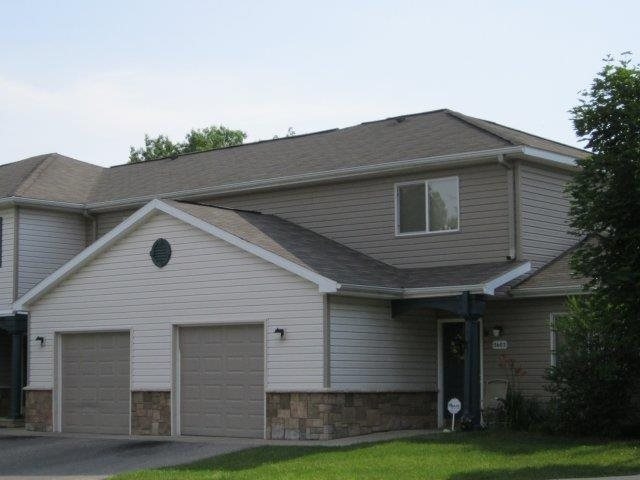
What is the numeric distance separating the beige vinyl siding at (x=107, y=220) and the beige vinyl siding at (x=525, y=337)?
10.0m

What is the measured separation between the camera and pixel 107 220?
89.8 feet

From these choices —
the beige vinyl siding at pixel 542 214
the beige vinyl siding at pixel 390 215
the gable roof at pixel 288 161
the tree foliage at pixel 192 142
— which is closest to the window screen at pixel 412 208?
the beige vinyl siding at pixel 390 215

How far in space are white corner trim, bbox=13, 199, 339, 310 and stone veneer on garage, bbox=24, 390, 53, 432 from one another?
6.16 feet

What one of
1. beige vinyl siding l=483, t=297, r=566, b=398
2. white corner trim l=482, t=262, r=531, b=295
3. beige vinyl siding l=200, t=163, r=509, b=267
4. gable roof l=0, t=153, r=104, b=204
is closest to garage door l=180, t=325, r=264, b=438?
beige vinyl siding l=200, t=163, r=509, b=267

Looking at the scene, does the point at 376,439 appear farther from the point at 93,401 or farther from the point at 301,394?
the point at 93,401

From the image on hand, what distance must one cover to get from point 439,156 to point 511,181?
4.87 feet

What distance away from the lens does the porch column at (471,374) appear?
19.7 m

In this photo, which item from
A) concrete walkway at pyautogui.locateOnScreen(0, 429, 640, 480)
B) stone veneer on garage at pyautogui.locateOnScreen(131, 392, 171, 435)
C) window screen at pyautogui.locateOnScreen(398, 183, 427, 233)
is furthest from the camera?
window screen at pyautogui.locateOnScreen(398, 183, 427, 233)

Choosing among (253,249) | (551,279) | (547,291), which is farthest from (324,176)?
(547,291)

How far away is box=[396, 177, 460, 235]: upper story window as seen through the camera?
22.1m

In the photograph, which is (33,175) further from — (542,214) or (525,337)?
(525,337)

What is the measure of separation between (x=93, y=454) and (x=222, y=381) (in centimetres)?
291

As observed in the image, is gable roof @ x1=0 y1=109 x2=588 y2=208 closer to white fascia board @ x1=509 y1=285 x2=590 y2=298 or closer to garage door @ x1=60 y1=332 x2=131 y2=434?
white fascia board @ x1=509 y1=285 x2=590 y2=298

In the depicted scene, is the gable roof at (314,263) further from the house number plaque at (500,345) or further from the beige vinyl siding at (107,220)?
the beige vinyl siding at (107,220)
